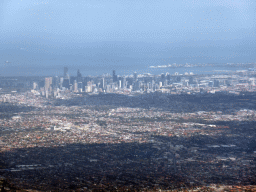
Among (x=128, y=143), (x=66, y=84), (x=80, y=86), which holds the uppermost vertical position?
(x=66, y=84)

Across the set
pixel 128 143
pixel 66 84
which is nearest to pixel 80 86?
pixel 66 84

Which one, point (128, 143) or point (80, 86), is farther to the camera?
point (80, 86)

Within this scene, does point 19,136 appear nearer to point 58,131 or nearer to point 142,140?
point 58,131

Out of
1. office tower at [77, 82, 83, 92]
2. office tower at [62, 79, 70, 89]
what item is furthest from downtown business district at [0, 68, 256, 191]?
office tower at [62, 79, 70, 89]

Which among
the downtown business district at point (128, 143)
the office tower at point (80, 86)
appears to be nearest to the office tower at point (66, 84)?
the office tower at point (80, 86)

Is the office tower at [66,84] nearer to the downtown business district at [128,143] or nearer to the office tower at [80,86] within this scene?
the office tower at [80,86]

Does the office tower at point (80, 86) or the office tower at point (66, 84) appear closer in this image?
the office tower at point (80, 86)

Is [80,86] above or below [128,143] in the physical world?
above

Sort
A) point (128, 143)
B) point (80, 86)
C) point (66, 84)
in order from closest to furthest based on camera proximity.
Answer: point (128, 143)
point (80, 86)
point (66, 84)

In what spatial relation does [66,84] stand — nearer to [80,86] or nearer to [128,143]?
[80,86]

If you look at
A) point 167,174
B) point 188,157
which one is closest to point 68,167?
point 167,174
